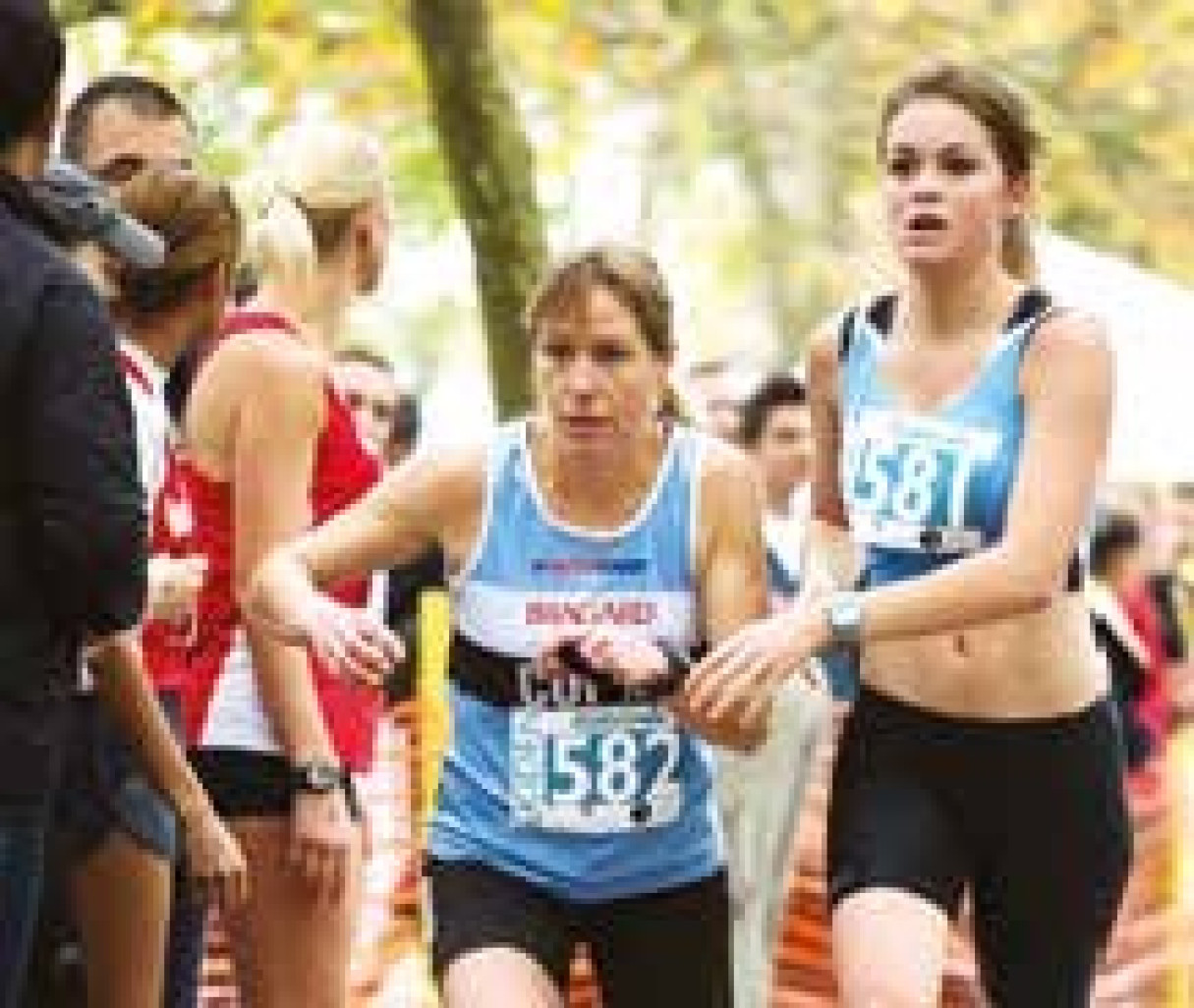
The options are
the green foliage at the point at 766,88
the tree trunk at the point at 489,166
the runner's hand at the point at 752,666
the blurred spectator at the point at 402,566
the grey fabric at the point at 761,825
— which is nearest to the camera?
the runner's hand at the point at 752,666

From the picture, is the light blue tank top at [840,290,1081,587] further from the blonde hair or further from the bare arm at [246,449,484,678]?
the blonde hair

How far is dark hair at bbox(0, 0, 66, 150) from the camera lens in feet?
14.7

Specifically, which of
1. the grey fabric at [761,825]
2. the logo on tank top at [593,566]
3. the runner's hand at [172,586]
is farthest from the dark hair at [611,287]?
the grey fabric at [761,825]

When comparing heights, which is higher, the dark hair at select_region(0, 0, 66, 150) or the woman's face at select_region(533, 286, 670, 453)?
the dark hair at select_region(0, 0, 66, 150)

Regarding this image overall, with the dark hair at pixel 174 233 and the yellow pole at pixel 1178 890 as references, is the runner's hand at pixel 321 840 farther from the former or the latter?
the yellow pole at pixel 1178 890

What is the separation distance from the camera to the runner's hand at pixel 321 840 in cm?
567

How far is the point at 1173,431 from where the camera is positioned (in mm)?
14312

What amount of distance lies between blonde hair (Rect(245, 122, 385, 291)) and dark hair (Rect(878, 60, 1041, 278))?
2.88 feet

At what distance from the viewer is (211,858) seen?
17.5 feet

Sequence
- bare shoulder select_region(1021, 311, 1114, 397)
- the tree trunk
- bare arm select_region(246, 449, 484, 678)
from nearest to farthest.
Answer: bare arm select_region(246, 449, 484, 678)
bare shoulder select_region(1021, 311, 1114, 397)
the tree trunk

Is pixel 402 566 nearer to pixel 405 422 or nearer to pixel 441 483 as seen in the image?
pixel 405 422

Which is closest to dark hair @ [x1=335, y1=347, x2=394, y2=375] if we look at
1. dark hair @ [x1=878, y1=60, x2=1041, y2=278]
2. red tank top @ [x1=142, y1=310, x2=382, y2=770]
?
red tank top @ [x1=142, y1=310, x2=382, y2=770]

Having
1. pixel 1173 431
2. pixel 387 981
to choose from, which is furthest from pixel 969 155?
pixel 1173 431

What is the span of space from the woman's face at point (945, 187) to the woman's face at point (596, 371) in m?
0.52
